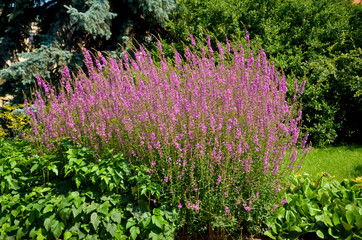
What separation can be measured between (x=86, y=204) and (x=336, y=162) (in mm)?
4178

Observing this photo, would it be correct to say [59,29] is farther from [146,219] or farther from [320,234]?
[320,234]

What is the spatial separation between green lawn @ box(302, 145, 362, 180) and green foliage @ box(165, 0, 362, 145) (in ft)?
1.19

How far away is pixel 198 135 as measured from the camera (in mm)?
3150

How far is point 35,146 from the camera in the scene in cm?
412

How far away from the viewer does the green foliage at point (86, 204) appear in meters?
3.00

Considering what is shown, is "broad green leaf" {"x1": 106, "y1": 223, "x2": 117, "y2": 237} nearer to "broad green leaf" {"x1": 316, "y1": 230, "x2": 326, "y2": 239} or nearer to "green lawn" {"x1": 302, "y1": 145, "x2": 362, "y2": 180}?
"broad green leaf" {"x1": 316, "y1": 230, "x2": 326, "y2": 239}

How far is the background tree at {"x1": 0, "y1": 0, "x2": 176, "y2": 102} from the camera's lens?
682 centimetres

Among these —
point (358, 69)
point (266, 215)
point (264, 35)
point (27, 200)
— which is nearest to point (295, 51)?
point (264, 35)

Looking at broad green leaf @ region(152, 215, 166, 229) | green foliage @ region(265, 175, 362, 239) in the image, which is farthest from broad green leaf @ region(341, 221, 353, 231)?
broad green leaf @ region(152, 215, 166, 229)

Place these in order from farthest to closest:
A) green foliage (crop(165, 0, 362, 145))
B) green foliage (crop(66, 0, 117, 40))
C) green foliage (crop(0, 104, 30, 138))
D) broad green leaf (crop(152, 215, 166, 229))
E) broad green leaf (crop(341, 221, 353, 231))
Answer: green foliage (crop(66, 0, 117, 40)) → green foliage (crop(165, 0, 362, 145)) → green foliage (crop(0, 104, 30, 138)) → broad green leaf (crop(341, 221, 353, 231)) → broad green leaf (crop(152, 215, 166, 229))

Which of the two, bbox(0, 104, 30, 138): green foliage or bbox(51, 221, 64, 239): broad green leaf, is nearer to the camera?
bbox(51, 221, 64, 239): broad green leaf

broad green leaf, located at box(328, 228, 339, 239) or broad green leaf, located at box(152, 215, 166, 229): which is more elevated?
broad green leaf, located at box(152, 215, 166, 229)

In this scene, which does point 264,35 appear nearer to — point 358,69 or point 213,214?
point 358,69

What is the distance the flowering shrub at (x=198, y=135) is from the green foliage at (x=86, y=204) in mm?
222
